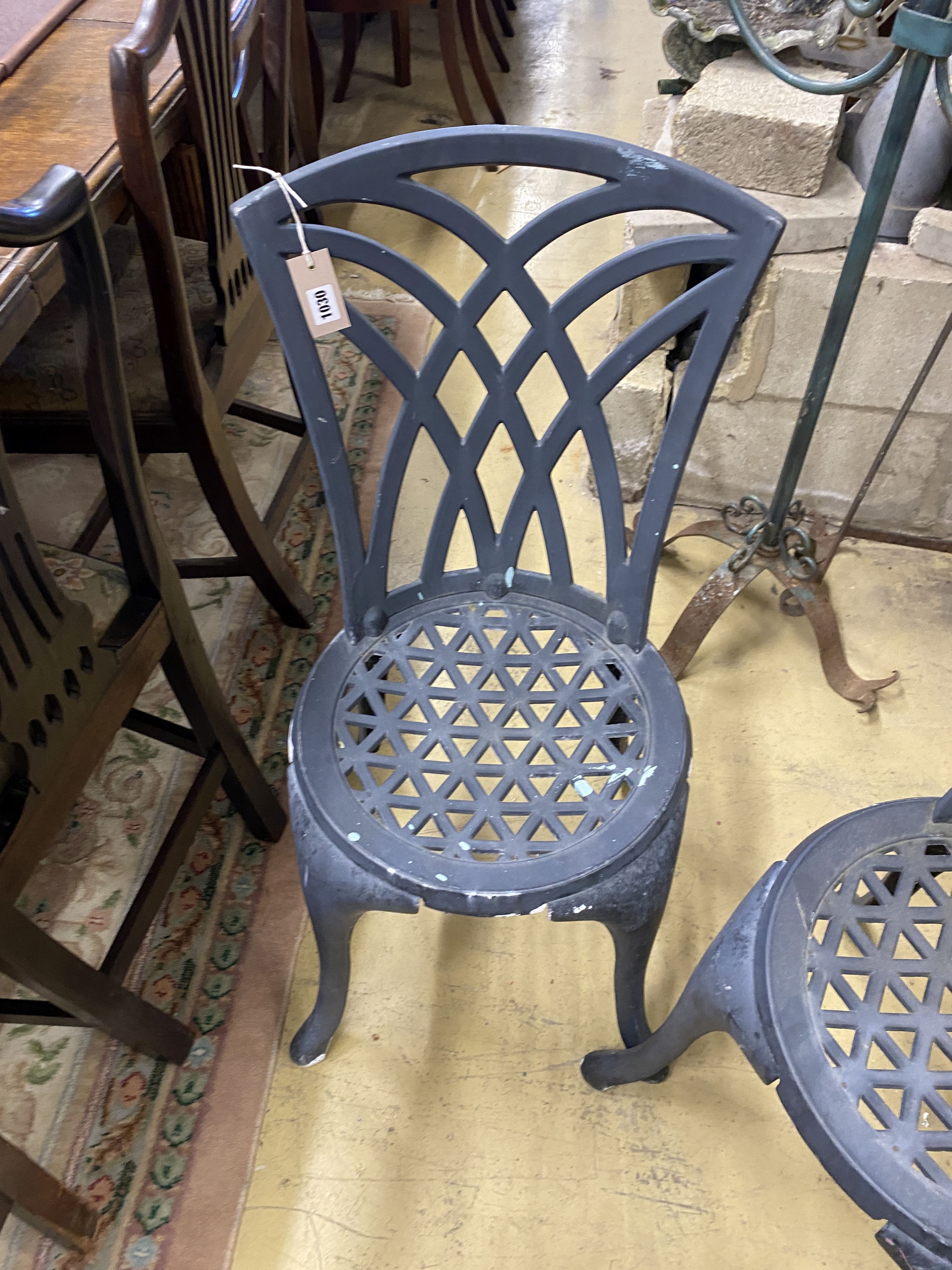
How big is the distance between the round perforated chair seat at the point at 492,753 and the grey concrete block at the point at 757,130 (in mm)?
859

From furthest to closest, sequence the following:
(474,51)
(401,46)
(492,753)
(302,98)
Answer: (401,46) → (474,51) → (302,98) → (492,753)

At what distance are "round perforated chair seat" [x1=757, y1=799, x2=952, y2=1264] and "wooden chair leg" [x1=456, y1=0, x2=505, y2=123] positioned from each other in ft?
9.15

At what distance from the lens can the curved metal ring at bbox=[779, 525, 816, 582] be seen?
1.57 meters

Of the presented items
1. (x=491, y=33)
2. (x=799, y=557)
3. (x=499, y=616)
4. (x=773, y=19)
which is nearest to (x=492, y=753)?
(x=499, y=616)

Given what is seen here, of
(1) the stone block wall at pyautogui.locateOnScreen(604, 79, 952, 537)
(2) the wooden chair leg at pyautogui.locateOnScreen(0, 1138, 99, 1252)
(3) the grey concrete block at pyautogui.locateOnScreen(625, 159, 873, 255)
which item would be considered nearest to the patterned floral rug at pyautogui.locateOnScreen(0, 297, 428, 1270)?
(2) the wooden chair leg at pyautogui.locateOnScreen(0, 1138, 99, 1252)

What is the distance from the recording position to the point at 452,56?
2.82 m

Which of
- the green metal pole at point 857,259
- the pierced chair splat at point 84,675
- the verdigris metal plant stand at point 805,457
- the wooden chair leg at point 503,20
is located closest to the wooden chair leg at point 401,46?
the wooden chair leg at point 503,20

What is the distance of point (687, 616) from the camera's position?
5.21 ft

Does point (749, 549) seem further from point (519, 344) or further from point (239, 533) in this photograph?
point (239, 533)

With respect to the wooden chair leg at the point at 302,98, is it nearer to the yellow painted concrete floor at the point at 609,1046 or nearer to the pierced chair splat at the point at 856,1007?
the yellow painted concrete floor at the point at 609,1046

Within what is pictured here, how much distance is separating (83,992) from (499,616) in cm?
64

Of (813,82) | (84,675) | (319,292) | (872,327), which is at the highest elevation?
(813,82)

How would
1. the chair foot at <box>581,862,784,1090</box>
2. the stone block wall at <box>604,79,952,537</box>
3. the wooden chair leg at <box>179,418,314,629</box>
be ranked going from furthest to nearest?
1. the stone block wall at <box>604,79,952,537</box>
2. the wooden chair leg at <box>179,418,314,629</box>
3. the chair foot at <box>581,862,784,1090</box>

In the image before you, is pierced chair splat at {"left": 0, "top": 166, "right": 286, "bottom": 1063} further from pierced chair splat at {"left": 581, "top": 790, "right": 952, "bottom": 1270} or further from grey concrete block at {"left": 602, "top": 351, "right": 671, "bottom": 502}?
grey concrete block at {"left": 602, "top": 351, "right": 671, "bottom": 502}
